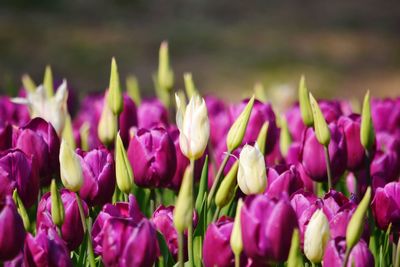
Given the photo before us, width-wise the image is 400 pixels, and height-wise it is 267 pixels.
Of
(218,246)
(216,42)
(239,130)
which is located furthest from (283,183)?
(216,42)

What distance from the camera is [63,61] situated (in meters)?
6.32

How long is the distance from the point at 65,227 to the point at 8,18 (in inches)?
242

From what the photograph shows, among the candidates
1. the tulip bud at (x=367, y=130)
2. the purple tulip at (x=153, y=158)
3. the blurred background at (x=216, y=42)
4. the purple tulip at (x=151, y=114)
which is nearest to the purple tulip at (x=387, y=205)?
the tulip bud at (x=367, y=130)

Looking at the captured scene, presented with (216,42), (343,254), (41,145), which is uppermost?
(216,42)

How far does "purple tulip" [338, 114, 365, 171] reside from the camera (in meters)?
1.53

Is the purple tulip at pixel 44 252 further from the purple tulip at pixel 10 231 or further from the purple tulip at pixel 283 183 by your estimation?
the purple tulip at pixel 283 183

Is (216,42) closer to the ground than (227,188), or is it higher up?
higher up

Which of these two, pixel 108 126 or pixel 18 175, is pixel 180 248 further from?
pixel 108 126

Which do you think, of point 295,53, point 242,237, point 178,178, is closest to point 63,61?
point 295,53

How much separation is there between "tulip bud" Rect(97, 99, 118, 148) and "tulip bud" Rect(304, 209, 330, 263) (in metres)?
0.54

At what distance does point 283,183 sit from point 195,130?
0.15 m

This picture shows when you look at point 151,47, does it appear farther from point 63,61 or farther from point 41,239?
point 41,239

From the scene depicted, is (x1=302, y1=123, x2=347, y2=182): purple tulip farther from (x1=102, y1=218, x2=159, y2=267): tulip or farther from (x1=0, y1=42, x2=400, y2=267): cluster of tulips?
(x1=102, y1=218, x2=159, y2=267): tulip

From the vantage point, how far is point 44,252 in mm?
1101
